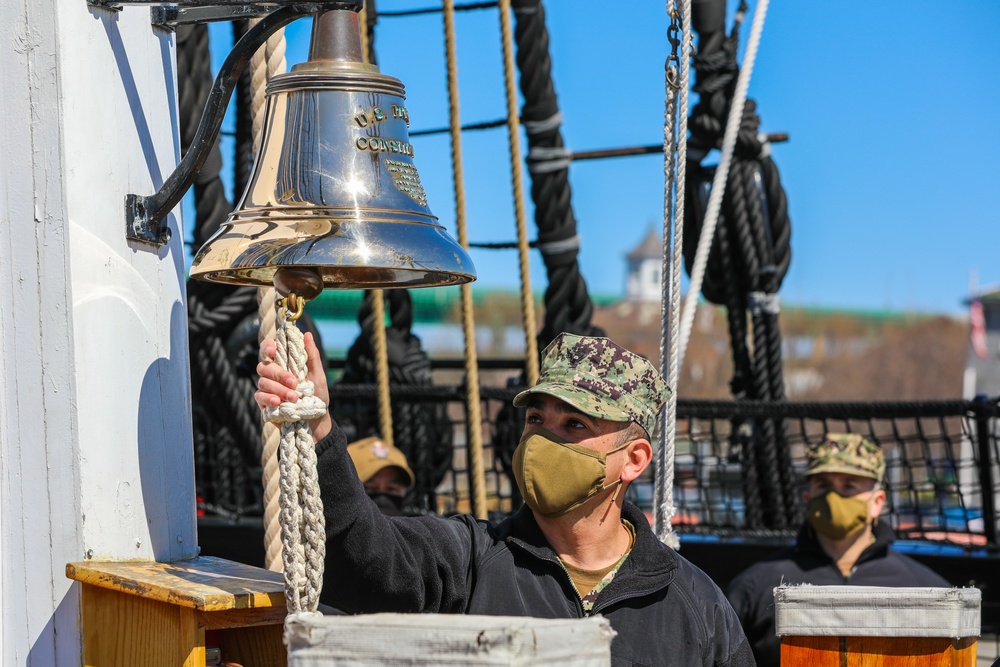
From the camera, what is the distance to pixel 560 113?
17.0 feet

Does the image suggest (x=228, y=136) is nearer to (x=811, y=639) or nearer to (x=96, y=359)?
(x=96, y=359)

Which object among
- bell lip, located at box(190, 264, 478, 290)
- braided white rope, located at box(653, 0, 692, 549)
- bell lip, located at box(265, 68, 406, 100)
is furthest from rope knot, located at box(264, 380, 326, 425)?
braided white rope, located at box(653, 0, 692, 549)

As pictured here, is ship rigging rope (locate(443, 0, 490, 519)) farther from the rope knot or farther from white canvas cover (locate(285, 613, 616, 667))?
white canvas cover (locate(285, 613, 616, 667))

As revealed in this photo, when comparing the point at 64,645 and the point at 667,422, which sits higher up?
the point at 667,422

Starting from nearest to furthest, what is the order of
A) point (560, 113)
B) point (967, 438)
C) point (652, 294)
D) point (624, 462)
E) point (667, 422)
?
1. point (624, 462)
2. point (667, 422)
3. point (967, 438)
4. point (560, 113)
5. point (652, 294)

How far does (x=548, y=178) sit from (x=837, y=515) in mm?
1783

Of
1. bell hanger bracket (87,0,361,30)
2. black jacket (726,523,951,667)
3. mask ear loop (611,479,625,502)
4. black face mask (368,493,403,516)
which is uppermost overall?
bell hanger bracket (87,0,361,30)

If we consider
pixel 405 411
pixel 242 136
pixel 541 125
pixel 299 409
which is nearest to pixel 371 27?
pixel 242 136

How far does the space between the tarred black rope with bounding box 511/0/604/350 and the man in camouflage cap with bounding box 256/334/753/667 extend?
273 centimetres

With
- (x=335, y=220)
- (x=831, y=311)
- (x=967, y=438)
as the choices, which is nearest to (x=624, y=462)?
(x=335, y=220)

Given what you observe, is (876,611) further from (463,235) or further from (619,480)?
(463,235)

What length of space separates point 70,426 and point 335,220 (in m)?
0.50

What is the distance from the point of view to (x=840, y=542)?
4.11 m

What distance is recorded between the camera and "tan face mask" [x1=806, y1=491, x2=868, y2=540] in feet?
13.4
